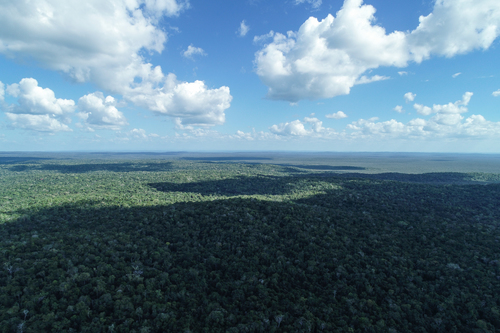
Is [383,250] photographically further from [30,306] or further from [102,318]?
[30,306]

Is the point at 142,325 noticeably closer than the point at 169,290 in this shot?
Yes

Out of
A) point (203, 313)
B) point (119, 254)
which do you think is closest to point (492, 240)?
point (203, 313)

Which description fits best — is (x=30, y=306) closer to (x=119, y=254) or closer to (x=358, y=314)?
(x=119, y=254)

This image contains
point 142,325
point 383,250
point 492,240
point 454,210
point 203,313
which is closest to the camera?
point 142,325

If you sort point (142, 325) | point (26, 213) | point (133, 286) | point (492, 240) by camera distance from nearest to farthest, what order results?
point (142, 325) → point (133, 286) → point (492, 240) → point (26, 213)

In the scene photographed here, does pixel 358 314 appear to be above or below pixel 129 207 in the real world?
below

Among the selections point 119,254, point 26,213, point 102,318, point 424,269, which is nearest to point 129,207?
point 26,213
